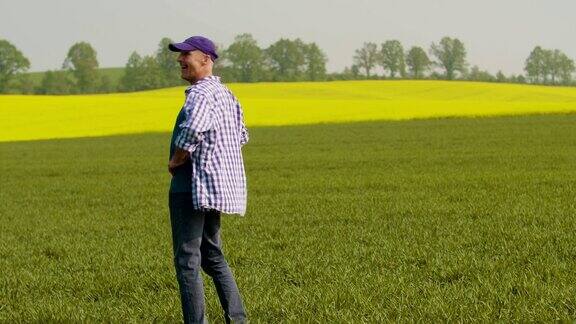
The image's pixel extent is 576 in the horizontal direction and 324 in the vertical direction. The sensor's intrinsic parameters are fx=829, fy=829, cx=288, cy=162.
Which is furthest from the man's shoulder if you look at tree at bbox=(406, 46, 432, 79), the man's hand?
tree at bbox=(406, 46, 432, 79)

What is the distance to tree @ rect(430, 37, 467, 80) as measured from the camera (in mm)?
138000

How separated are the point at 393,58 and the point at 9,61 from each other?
62.3 meters

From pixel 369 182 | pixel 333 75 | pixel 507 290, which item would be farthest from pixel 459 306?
pixel 333 75

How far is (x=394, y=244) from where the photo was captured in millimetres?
8867

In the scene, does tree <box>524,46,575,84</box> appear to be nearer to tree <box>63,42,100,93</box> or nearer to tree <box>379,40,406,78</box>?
tree <box>379,40,406,78</box>

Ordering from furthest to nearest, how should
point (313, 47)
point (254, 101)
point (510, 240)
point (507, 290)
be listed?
point (313, 47) < point (254, 101) < point (510, 240) < point (507, 290)

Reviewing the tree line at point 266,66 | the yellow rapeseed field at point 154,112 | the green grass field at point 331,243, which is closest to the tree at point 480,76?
the tree line at point 266,66

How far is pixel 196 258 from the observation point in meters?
5.16

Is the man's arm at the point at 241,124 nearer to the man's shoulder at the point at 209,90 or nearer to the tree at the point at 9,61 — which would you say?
the man's shoulder at the point at 209,90

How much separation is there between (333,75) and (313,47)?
53.5ft

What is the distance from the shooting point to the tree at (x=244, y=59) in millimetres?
120750

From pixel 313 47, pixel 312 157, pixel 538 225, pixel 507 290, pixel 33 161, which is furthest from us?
pixel 313 47

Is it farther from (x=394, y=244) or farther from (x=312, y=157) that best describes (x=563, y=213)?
(x=312, y=157)

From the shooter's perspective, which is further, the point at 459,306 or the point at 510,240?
the point at 510,240
